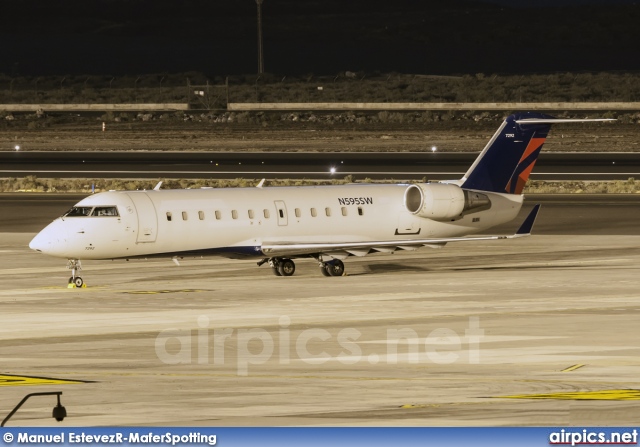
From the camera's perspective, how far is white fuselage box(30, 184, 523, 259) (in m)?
38.1

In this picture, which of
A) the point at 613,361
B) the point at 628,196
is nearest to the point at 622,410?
the point at 613,361

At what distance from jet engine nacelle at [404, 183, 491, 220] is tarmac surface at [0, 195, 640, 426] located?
1824 millimetres

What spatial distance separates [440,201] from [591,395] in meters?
20.5

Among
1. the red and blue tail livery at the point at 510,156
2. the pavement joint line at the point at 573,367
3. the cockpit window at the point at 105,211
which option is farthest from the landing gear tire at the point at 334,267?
the pavement joint line at the point at 573,367

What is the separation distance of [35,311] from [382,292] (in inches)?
368

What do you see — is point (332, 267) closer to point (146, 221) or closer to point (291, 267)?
point (291, 267)

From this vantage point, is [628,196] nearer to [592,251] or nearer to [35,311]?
[592,251]

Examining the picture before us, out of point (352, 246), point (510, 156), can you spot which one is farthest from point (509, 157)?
point (352, 246)

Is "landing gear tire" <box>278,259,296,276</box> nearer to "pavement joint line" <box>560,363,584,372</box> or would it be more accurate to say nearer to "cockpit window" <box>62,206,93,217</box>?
"cockpit window" <box>62,206,93,217</box>

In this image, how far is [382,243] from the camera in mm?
40031

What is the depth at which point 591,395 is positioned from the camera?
858 inches

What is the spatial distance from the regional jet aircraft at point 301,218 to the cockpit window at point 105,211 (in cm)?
3

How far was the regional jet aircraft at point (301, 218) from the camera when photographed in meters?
38.3

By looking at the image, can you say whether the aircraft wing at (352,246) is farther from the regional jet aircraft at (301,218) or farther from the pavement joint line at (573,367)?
the pavement joint line at (573,367)
